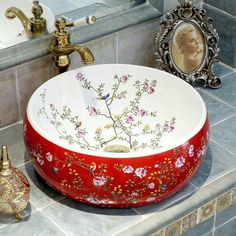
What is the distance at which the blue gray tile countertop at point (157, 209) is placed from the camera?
4.69 ft

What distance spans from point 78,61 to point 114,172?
48cm

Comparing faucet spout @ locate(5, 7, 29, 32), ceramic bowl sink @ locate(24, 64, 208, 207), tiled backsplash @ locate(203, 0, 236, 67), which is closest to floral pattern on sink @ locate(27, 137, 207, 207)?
ceramic bowl sink @ locate(24, 64, 208, 207)

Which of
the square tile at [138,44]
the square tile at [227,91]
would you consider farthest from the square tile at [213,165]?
the square tile at [138,44]

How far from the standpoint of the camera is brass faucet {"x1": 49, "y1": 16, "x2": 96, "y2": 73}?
162cm

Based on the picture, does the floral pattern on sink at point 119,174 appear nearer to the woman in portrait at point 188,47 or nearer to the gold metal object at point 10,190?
the gold metal object at point 10,190

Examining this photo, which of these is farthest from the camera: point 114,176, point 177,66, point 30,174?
point 177,66

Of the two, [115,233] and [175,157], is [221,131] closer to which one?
[175,157]

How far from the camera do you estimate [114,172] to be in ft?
4.55

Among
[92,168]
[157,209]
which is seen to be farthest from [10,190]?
[157,209]

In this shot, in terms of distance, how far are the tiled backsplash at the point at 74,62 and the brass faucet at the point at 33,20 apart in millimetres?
65

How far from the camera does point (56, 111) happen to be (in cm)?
166

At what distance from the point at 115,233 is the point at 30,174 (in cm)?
28

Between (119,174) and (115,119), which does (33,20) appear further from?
(119,174)

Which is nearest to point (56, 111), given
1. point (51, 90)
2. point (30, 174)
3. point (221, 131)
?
point (51, 90)
